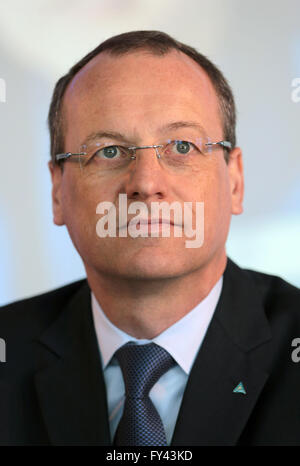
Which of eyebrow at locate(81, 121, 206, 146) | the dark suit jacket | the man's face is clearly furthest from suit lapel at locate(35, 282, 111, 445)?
eyebrow at locate(81, 121, 206, 146)

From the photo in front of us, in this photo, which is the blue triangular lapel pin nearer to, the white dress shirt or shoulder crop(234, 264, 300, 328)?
the white dress shirt

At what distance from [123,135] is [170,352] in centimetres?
74

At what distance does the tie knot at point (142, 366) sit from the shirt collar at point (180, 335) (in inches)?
1.2

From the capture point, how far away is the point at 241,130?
3211 mm

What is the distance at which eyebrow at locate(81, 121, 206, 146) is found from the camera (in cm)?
209

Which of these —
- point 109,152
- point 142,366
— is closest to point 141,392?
point 142,366

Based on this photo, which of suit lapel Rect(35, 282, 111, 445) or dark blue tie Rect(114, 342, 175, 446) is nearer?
dark blue tie Rect(114, 342, 175, 446)

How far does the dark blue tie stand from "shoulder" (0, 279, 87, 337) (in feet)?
1.69

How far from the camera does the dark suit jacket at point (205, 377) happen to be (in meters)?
1.96

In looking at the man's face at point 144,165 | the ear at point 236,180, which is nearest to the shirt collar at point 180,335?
the man's face at point 144,165

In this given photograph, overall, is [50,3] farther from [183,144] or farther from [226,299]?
[226,299]

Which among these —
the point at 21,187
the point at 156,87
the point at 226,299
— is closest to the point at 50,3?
the point at 21,187

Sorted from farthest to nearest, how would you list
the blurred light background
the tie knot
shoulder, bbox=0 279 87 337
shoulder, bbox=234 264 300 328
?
the blurred light background < shoulder, bbox=0 279 87 337 < shoulder, bbox=234 264 300 328 < the tie knot
